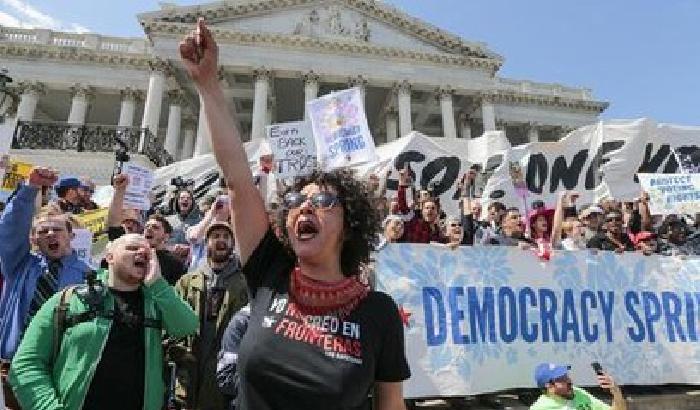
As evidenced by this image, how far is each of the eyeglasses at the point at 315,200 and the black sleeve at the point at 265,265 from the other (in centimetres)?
13

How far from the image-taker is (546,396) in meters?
5.31

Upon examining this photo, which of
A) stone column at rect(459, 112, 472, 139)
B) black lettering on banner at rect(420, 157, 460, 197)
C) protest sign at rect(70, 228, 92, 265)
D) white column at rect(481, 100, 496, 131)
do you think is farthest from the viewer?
stone column at rect(459, 112, 472, 139)

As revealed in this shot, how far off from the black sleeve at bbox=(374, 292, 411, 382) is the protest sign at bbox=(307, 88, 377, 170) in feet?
23.1

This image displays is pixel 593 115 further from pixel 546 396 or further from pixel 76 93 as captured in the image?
pixel 546 396

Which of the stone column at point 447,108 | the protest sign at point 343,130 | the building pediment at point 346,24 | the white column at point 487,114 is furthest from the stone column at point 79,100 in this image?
the protest sign at point 343,130

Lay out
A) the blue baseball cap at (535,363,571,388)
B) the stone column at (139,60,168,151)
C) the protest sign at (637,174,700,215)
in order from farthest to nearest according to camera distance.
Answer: the stone column at (139,60,168,151)
the protest sign at (637,174,700,215)
the blue baseball cap at (535,363,571,388)

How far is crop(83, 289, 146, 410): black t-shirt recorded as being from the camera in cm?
295

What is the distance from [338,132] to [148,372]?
669 cm

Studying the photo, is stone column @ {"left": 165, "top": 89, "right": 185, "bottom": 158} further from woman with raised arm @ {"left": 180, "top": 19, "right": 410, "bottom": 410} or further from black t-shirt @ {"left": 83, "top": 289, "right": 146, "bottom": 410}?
woman with raised arm @ {"left": 180, "top": 19, "right": 410, "bottom": 410}

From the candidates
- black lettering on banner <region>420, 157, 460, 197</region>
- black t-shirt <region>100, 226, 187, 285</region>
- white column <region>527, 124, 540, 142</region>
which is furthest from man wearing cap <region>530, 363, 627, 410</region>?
white column <region>527, 124, 540, 142</region>

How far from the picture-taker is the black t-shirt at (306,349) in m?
1.73

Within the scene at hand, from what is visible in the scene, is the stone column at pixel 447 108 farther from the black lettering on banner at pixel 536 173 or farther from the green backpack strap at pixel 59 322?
the green backpack strap at pixel 59 322

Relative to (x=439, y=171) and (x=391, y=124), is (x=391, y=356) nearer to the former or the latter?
(x=439, y=171)

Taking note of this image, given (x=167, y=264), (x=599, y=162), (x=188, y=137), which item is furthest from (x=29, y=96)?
(x=167, y=264)
